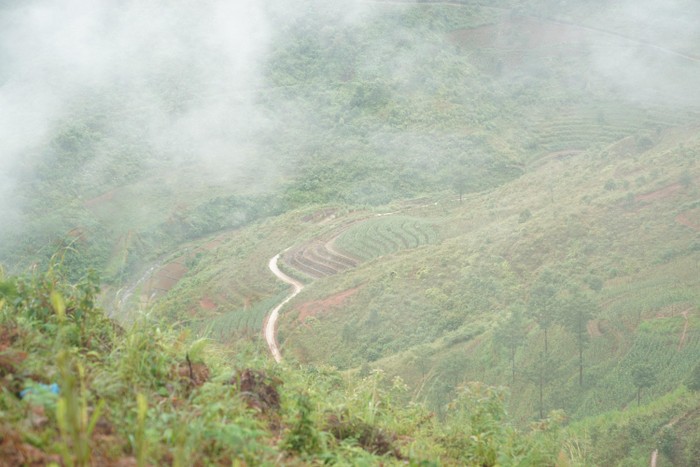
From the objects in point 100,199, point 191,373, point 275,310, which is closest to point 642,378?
point 191,373

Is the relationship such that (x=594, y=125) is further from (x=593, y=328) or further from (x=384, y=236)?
(x=593, y=328)

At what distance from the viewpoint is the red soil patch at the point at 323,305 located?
20.6m

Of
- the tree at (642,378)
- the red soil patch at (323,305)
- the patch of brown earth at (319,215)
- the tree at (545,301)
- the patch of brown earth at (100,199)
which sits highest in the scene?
the patch of brown earth at (100,199)

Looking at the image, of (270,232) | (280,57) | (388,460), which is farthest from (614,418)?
(280,57)

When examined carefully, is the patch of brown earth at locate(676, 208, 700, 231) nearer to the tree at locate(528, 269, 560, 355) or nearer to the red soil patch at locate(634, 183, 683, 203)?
the red soil patch at locate(634, 183, 683, 203)

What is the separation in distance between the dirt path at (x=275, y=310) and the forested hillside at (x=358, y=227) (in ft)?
1.04

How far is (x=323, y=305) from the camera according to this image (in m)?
21.0

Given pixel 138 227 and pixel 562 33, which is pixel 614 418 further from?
pixel 562 33

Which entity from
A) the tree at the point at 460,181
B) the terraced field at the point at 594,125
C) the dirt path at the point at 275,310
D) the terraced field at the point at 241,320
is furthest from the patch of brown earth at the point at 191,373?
the terraced field at the point at 594,125

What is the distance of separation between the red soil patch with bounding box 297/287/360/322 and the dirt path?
97 cm

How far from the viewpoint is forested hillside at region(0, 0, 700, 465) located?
3605mm

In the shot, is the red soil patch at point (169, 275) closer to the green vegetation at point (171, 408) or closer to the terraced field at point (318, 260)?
the terraced field at point (318, 260)

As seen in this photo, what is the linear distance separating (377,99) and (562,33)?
633 inches

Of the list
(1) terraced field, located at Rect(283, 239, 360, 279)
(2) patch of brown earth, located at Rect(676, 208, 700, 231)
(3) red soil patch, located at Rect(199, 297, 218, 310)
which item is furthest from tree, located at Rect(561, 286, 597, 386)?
(3) red soil patch, located at Rect(199, 297, 218, 310)
